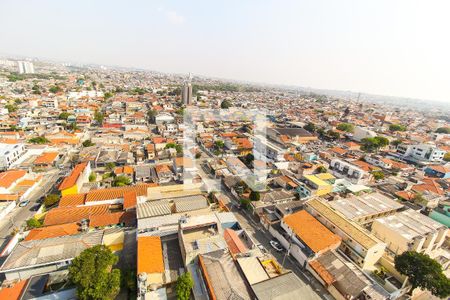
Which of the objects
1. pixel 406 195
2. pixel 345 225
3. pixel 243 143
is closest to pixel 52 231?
pixel 345 225

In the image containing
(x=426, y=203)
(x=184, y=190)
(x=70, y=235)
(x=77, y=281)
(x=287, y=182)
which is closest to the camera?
(x=77, y=281)

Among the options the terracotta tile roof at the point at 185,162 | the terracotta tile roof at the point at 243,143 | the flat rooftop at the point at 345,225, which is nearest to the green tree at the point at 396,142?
the terracotta tile roof at the point at 243,143

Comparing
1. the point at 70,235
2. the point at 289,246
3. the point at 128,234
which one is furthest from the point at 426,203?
the point at 70,235

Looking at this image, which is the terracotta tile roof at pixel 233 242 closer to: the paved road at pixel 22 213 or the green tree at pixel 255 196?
the green tree at pixel 255 196

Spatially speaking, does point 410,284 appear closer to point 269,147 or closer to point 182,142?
point 269,147

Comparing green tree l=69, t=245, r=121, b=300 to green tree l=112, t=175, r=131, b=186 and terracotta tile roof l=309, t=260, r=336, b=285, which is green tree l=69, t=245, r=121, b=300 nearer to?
terracotta tile roof l=309, t=260, r=336, b=285

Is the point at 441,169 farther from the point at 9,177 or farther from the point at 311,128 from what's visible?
the point at 9,177
